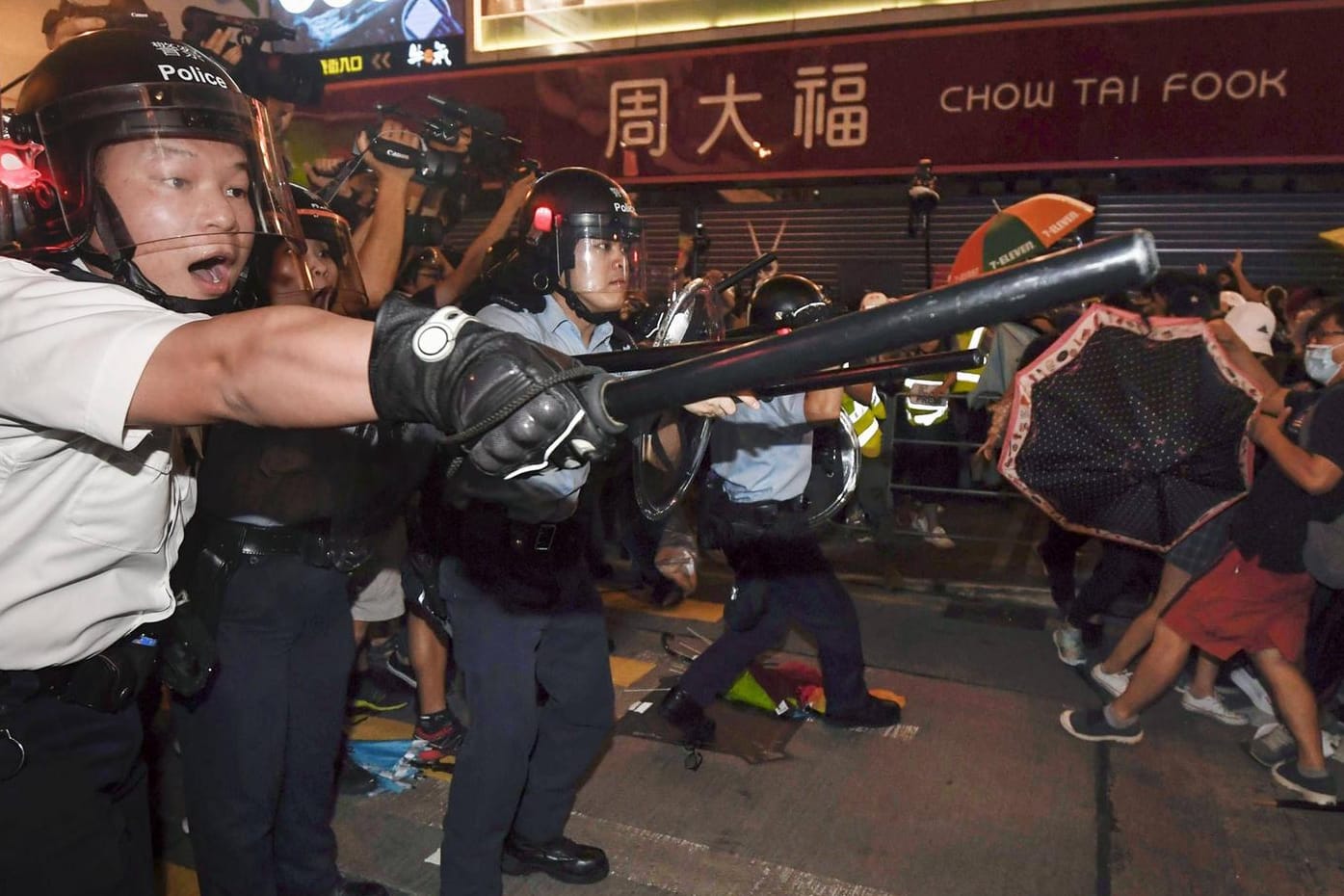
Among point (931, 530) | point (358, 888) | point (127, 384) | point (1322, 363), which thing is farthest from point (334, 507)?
Result: point (931, 530)

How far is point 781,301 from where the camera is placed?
14.6 feet

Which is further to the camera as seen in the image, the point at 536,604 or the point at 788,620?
the point at 788,620

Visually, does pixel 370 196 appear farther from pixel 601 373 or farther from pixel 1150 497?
pixel 1150 497

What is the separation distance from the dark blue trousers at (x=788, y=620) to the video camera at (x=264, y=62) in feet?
10.6

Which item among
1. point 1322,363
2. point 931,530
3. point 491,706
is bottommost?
point 931,530

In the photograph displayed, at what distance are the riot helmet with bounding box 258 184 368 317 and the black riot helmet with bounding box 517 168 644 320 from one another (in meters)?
0.64

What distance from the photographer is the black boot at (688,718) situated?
441 cm

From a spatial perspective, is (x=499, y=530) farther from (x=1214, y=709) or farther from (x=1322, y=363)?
(x=1214, y=709)

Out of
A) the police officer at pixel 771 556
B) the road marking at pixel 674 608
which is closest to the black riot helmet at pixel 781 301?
the police officer at pixel 771 556

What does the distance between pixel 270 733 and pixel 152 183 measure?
5.05ft

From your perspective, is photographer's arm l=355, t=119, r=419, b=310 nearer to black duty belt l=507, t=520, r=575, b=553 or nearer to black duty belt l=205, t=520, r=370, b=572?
black duty belt l=205, t=520, r=370, b=572

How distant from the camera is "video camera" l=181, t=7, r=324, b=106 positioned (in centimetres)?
462

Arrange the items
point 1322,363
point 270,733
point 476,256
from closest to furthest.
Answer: point 270,733 → point 1322,363 → point 476,256

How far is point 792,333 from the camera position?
115cm
